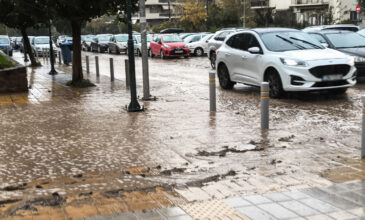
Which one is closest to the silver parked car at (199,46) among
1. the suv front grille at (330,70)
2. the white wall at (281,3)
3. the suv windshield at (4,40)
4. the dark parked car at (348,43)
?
the suv windshield at (4,40)

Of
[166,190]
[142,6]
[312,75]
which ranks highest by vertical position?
[142,6]

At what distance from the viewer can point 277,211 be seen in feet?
15.4

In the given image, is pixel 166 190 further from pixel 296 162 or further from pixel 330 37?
pixel 330 37

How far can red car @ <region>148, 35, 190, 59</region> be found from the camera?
31281mm

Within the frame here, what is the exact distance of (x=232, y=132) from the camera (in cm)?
861

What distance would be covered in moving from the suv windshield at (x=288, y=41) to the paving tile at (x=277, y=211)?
8271 mm

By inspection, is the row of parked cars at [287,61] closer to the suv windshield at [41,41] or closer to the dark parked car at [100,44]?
the suv windshield at [41,41]

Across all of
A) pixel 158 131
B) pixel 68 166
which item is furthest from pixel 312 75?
pixel 68 166

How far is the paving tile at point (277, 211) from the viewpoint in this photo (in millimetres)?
4570

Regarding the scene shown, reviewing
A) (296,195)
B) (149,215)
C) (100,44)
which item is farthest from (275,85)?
(100,44)

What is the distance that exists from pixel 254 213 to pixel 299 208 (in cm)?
46

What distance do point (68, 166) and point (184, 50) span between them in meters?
25.4

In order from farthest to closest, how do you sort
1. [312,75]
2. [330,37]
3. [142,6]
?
[330,37], [142,6], [312,75]

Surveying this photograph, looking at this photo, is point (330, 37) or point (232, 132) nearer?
point (232, 132)
